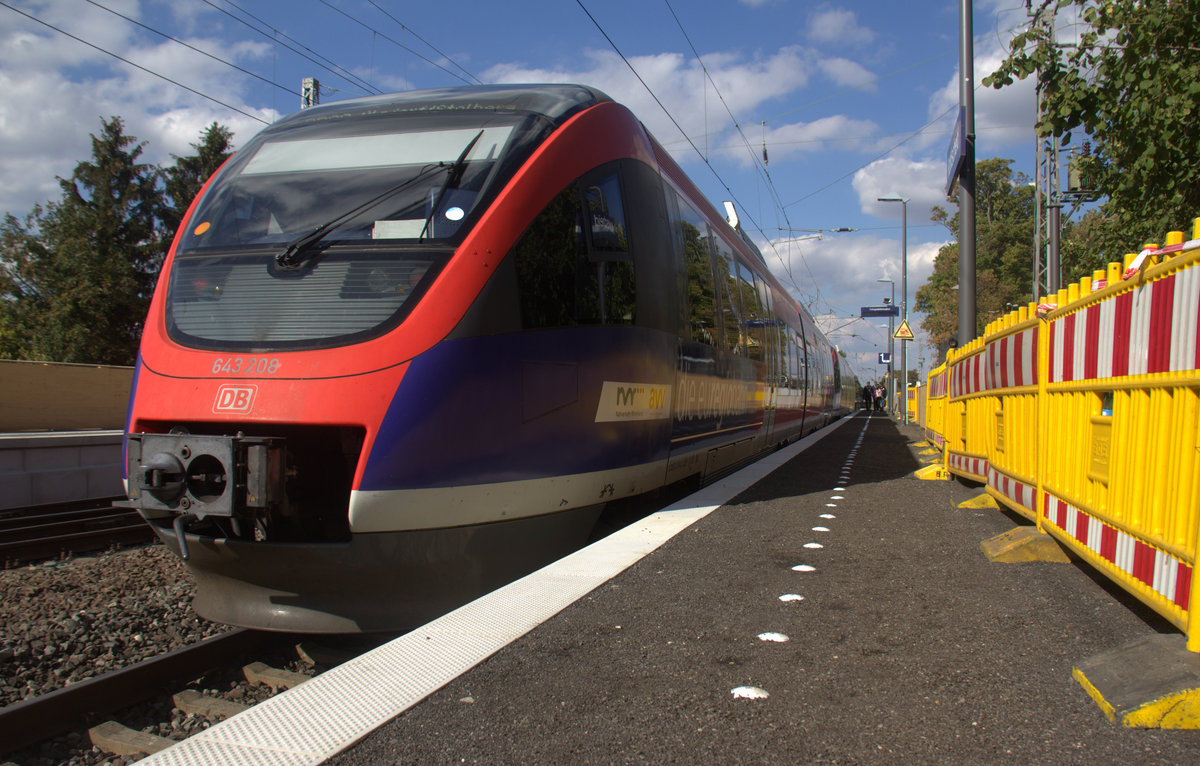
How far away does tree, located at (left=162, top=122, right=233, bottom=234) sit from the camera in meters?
42.0

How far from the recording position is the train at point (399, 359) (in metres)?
3.91

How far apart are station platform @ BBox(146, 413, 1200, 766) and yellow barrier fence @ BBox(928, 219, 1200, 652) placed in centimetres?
31

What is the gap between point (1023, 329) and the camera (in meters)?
5.00

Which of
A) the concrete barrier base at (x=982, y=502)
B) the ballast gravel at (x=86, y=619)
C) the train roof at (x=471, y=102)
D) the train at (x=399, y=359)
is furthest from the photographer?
the concrete barrier base at (x=982, y=502)

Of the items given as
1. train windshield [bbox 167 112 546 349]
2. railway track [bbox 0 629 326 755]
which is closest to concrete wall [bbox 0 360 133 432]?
train windshield [bbox 167 112 546 349]

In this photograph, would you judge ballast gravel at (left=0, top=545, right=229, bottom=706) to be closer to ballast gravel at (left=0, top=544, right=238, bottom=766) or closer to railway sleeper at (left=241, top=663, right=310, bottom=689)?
ballast gravel at (left=0, top=544, right=238, bottom=766)

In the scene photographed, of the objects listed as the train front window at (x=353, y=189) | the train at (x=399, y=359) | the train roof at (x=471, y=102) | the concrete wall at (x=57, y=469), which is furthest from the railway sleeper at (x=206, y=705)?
the concrete wall at (x=57, y=469)

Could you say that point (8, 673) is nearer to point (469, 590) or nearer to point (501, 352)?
point (469, 590)

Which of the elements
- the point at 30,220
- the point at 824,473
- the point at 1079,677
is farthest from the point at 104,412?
the point at 30,220

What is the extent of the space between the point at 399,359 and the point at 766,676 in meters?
2.21

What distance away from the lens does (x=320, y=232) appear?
14.7 feet

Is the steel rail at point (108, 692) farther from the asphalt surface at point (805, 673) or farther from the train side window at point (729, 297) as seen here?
the train side window at point (729, 297)

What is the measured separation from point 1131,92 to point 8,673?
8.53 m

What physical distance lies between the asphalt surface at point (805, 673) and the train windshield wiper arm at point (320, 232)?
235 cm
